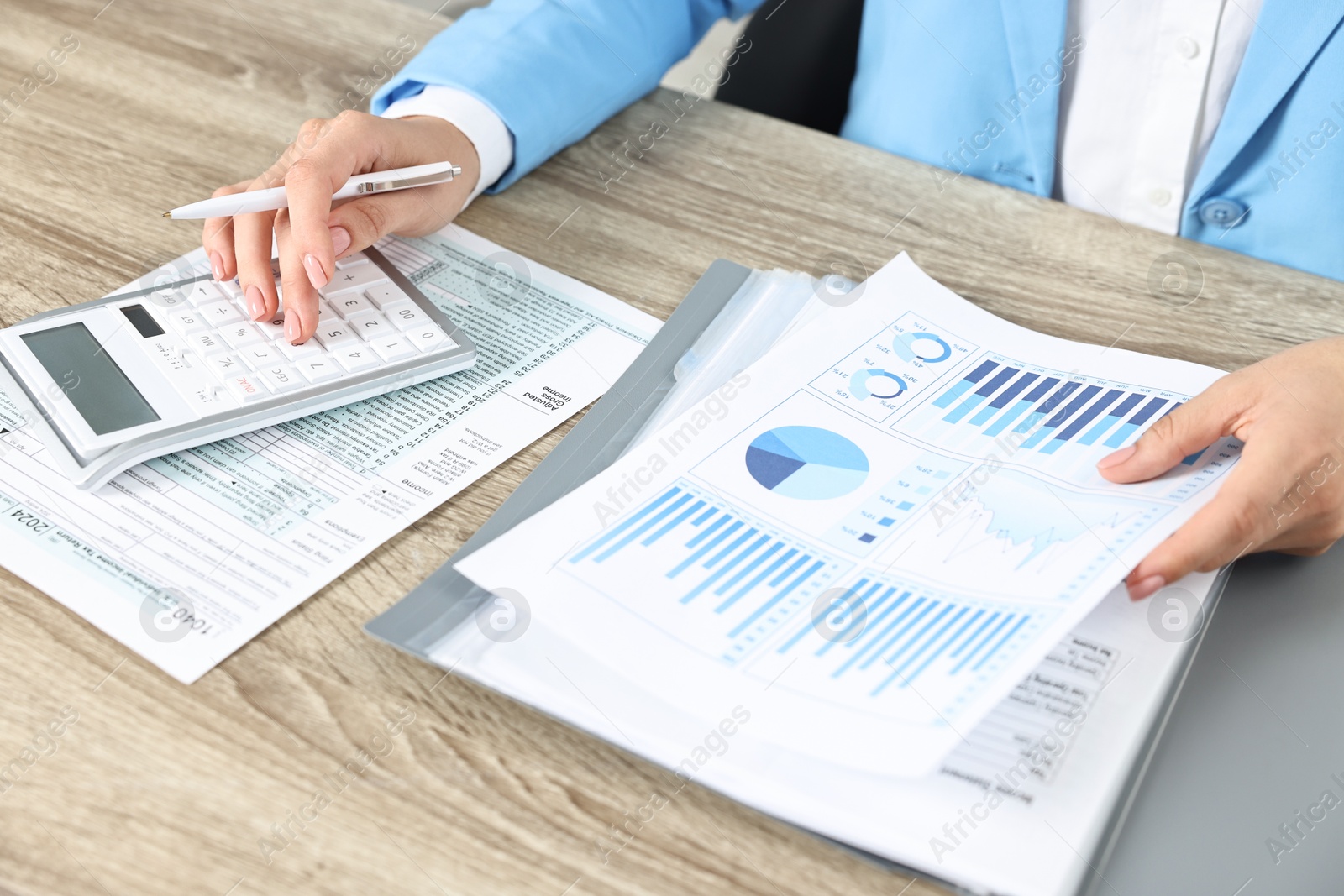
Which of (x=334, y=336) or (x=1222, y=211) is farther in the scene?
(x=1222, y=211)

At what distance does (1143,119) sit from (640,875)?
831 millimetres

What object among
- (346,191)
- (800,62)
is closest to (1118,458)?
(346,191)

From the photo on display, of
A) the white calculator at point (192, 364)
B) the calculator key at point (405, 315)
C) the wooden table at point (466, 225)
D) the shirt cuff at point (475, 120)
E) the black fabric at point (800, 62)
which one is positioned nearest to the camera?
the wooden table at point (466, 225)

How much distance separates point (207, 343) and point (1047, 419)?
1.60 feet

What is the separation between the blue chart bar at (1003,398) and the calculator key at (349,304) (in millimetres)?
377

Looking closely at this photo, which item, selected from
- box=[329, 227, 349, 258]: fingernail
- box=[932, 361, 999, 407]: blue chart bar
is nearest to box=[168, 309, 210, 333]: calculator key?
box=[329, 227, 349, 258]: fingernail

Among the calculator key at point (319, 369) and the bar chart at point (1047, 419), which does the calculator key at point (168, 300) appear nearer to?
the calculator key at point (319, 369)

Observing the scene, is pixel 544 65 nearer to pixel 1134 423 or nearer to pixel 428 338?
pixel 428 338

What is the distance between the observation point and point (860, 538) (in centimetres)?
49

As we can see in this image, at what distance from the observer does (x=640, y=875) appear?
0.38 meters

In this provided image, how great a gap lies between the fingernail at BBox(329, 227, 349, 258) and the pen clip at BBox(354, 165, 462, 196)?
3 cm

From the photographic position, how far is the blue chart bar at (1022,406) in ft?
1.85

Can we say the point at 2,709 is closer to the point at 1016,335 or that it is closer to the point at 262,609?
the point at 262,609

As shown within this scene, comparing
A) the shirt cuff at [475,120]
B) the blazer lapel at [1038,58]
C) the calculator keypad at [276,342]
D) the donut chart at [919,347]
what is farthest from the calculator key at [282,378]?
the blazer lapel at [1038,58]
